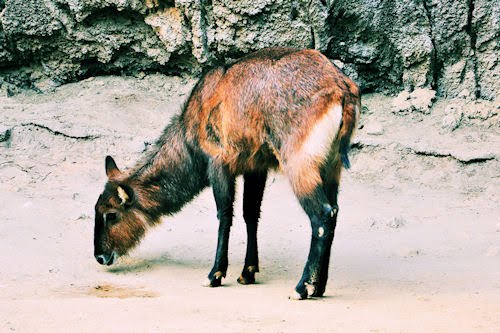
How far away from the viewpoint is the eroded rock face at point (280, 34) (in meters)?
8.53

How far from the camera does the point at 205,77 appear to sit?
20.3ft

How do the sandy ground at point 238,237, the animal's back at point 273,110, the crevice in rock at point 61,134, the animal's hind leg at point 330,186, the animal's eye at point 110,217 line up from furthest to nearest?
the crevice in rock at point 61,134, the animal's eye at point 110,217, the animal's hind leg at point 330,186, the animal's back at point 273,110, the sandy ground at point 238,237

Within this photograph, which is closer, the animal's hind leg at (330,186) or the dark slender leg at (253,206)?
the animal's hind leg at (330,186)

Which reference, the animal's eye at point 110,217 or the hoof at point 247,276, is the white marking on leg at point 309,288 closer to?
the hoof at point 247,276

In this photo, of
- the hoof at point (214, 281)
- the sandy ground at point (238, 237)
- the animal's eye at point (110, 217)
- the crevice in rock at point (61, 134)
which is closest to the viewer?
the sandy ground at point (238, 237)

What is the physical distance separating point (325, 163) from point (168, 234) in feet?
7.35

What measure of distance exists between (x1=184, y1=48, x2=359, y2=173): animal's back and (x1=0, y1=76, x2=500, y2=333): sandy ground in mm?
985

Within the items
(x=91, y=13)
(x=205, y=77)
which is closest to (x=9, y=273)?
(x=205, y=77)

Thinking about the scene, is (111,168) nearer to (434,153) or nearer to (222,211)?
(222,211)

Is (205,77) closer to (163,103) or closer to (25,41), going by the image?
(163,103)

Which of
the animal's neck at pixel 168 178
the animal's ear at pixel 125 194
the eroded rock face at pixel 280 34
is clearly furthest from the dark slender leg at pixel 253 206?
the eroded rock face at pixel 280 34

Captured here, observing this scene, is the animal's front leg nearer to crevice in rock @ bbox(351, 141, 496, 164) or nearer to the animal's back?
the animal's back

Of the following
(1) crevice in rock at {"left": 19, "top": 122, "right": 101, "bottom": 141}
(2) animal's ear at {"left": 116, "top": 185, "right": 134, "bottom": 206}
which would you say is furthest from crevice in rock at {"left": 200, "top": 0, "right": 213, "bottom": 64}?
(2) animal's ear at {"left": 116, "top": 185, "right": 134, "bottom": 206}

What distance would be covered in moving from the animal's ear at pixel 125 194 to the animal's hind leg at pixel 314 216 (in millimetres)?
1565
